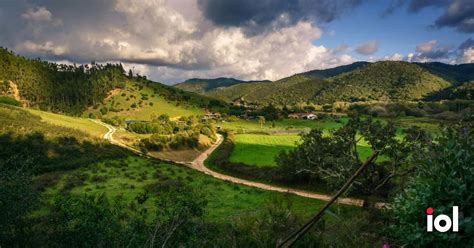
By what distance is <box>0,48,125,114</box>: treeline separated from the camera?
16200cm

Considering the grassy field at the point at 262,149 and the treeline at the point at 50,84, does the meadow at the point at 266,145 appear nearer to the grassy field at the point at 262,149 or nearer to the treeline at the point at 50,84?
the grassy field at the point at 262,149

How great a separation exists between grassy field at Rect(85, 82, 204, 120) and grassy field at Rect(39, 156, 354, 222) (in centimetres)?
11134

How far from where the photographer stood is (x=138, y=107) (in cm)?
18288

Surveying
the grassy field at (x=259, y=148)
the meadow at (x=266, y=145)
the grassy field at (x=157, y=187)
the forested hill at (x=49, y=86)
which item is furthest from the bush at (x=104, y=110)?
the grassy field at (x=157, y=187)

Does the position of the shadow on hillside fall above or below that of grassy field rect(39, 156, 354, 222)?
above

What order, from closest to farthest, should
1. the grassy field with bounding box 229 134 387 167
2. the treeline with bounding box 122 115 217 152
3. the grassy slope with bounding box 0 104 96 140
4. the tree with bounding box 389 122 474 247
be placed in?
1. the tree with bounding box 389 122 474 247
2. the grassy slope with bounding box 0 104 96 140
3. the grassy field with bounding box 229 134 387 167
4. the treeline with bounding box 122 115 217 152

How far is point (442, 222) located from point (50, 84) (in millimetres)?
201141

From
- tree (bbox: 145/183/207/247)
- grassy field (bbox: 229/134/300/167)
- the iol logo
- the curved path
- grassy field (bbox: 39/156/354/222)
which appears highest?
the iol logo

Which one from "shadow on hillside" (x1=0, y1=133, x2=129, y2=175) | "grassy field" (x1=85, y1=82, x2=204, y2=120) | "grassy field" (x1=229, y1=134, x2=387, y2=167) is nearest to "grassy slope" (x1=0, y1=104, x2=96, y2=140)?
"shadow on hillside" (x1=0, y1=133, x2=129, y2=175)

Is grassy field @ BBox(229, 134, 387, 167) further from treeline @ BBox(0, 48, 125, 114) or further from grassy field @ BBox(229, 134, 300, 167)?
treeline @ BBox(0, 48, 125, 114)

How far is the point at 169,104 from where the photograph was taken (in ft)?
638

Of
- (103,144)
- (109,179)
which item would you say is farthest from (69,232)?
(103,144)

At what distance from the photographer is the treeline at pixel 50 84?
162000 mm

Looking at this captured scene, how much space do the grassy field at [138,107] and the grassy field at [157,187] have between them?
111 m
